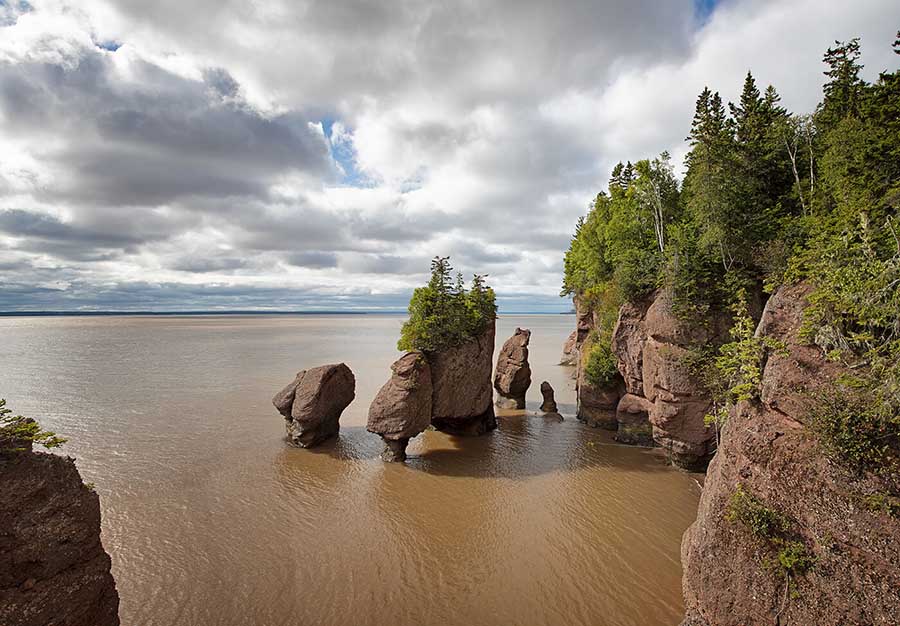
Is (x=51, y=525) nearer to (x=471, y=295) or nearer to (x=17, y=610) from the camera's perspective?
(x=17, y=610)

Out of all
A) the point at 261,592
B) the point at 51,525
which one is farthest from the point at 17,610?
the point at 261,592

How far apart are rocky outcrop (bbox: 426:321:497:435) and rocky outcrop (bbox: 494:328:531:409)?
266 inches

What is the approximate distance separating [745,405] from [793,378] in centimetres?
135

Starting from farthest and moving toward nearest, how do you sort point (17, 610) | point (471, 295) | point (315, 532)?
point (471, 295) → point (315, 532) → point (17, 610)

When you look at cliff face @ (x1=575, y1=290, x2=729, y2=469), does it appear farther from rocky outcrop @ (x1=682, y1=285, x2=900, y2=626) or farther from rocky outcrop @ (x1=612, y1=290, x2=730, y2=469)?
rocky outcrop @ (x1=682, y1=285, x2=900, y2=626)

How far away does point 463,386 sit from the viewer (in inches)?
1025

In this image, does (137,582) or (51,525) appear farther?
(137,582)

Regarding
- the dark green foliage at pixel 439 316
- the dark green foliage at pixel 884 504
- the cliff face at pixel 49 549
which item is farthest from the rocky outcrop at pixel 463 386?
the dark green foliage at pixel 884 504

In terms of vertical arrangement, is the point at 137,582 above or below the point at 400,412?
below

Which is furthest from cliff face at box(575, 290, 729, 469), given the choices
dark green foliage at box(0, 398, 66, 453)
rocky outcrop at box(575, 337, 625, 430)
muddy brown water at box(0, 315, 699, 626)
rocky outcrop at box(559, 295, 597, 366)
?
dark green foliage at box(0, 398, 66, 453)

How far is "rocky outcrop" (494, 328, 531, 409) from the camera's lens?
111 ft

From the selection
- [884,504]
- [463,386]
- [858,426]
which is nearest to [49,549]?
[884,504]

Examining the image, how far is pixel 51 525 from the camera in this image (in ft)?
24.5

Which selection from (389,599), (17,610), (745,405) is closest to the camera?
(17,610)
